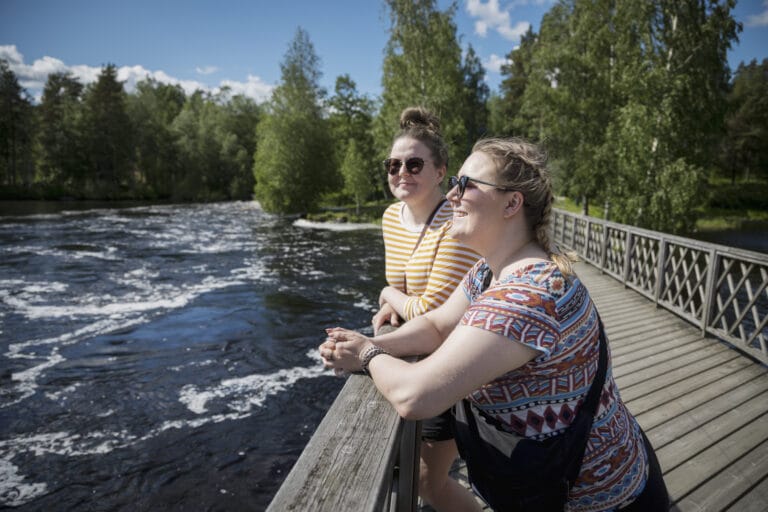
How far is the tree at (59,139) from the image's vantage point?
42906 mm

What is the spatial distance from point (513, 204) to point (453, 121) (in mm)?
23146

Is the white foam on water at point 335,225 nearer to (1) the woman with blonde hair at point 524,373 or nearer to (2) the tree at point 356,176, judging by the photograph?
(2) the tree at point 356,176

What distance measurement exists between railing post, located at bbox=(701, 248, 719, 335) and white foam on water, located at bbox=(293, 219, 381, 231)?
73.7 feet

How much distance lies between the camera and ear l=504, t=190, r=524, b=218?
1332 millimetres

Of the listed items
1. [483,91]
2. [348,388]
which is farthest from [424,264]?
[483,91]

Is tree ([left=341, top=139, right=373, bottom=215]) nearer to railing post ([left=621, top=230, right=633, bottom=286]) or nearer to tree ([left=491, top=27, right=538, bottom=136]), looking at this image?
tree ([left=491, top=27, right=538, bottom=136])

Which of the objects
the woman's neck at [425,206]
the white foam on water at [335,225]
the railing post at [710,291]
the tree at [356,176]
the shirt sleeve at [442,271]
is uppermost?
the tree at [356,176]

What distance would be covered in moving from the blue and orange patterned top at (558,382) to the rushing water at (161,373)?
13.3 feet

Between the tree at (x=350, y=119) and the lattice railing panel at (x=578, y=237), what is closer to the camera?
the lattice railing panel at (x=578, y=237)

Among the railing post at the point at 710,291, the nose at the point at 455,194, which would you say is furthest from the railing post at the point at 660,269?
the nose at the point at 455,194

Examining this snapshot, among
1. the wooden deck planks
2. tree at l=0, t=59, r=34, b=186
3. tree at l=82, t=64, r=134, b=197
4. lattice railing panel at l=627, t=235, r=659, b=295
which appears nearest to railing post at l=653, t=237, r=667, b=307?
lattice railing panel at l=627, t=235, r=659, b=295

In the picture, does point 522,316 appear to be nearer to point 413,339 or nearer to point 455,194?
point 455,194

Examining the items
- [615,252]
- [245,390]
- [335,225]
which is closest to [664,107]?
[615,252]

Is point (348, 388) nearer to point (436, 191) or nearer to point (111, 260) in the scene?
point (436, 191)
